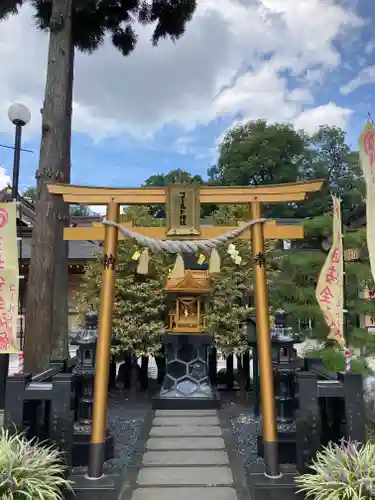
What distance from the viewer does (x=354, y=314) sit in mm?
7543

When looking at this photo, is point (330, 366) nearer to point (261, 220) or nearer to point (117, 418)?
point (261, 220)

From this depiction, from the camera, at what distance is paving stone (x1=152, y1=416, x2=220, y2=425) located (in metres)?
7.28

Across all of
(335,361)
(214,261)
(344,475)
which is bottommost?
(344,475)

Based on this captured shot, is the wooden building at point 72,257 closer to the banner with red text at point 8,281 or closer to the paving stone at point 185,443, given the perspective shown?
the paving stone at point 185,443

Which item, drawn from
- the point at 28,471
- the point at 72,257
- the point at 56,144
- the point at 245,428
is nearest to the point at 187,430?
the point at 245,428

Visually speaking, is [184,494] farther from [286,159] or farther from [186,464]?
[286,159]

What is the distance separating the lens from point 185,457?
5531 millimetres

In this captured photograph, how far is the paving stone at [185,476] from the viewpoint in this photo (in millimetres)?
4699

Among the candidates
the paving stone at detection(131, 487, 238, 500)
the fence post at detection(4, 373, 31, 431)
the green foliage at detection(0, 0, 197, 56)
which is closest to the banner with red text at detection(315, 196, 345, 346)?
the paving stone at detection(131, 487, 238, 500)

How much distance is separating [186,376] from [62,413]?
4.99 m

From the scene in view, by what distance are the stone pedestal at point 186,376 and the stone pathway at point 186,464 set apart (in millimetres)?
811

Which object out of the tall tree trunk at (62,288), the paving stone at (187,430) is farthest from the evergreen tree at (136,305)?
the paving stone at (187,430)

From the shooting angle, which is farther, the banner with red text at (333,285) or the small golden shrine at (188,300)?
the small golden shrine at (188,300)

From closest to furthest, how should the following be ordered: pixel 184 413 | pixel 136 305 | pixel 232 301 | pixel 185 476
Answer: pixel 185 476, pixel 184 413, pixel 136 305, pixel 232 301
